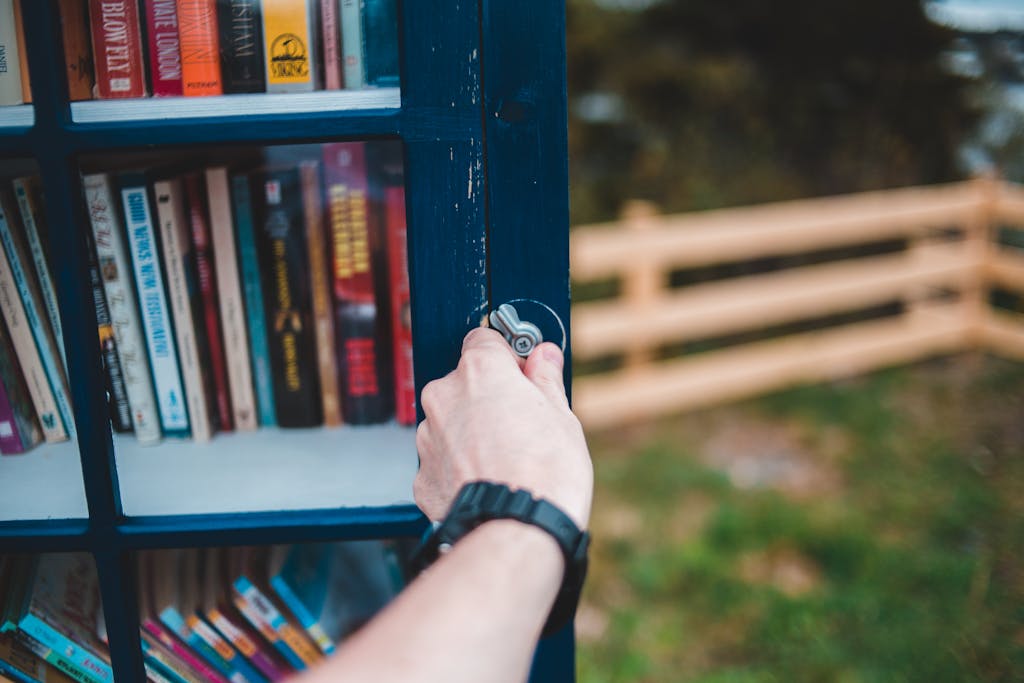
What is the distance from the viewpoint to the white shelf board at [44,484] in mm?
1050

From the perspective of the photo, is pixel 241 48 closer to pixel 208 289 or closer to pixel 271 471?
pixel 208 289

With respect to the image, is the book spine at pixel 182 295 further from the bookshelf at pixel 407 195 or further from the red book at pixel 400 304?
the red book at pixel 400 304

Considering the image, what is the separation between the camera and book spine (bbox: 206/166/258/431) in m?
1.14

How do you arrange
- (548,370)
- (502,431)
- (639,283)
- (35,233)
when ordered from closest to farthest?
(502,431) → (548,370) → (35,233) → (639,283)

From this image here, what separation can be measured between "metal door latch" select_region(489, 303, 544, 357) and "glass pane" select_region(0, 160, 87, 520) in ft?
1.85

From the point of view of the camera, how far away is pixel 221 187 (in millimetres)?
1136

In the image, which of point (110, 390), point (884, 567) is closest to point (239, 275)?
point (110, 390)

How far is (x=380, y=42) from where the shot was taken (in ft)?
3.22

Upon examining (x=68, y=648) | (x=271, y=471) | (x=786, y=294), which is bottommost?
(x=786, y=294)

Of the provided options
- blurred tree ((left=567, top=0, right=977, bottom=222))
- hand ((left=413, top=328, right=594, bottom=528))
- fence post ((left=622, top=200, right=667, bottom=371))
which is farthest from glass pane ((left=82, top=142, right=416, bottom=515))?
blurred tree ((left=567, top=0, right=977, bottom=222))

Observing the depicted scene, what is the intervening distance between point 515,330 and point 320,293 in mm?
356

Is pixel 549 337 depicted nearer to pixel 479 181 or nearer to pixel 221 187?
pixel 479 181

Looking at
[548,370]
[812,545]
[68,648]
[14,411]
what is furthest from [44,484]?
[812,545]

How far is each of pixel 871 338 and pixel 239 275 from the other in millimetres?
4320
